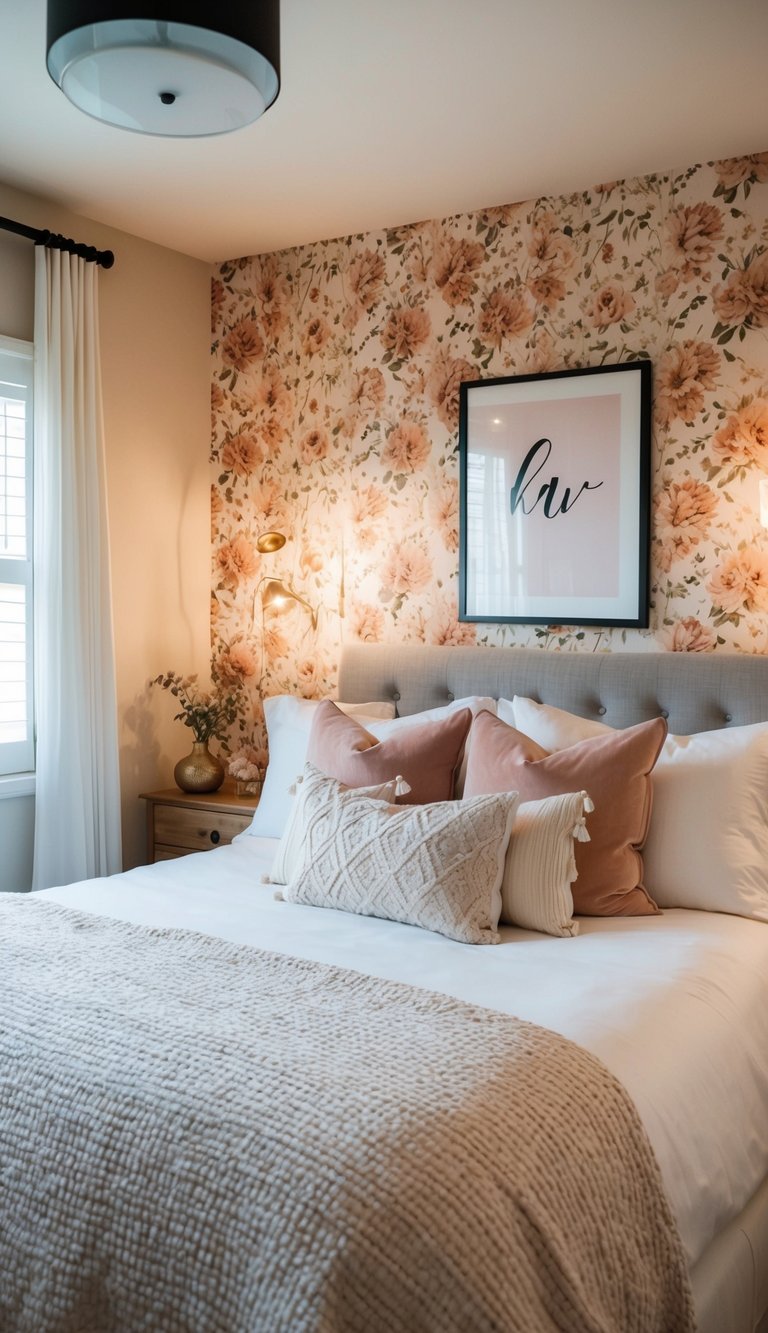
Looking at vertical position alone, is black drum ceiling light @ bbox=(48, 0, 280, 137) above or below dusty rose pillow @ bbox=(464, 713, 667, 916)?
above

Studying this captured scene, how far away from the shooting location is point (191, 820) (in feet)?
12.2

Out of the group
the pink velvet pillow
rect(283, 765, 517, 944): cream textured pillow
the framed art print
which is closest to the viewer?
rect(283, 765, 517, 944): cream textured pillow

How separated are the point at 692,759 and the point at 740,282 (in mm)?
1409

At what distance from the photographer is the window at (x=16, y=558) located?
3.42 meters

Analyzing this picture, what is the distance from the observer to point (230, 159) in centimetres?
314

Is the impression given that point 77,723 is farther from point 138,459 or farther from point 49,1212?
point 49,1212

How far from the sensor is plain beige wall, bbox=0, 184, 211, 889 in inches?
150

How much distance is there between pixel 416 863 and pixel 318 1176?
3.41 ft

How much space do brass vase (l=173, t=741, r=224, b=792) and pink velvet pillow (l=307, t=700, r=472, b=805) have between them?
92 centimetres

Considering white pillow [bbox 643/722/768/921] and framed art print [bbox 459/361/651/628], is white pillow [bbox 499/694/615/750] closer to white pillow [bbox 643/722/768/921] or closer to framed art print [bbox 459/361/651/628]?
white pillow [bbox 643/722/768/921]

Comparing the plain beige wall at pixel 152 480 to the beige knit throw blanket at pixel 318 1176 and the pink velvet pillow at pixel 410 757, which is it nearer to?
the pink velvet pillow at pixel 410 757

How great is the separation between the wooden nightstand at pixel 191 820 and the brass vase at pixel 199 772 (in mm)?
32

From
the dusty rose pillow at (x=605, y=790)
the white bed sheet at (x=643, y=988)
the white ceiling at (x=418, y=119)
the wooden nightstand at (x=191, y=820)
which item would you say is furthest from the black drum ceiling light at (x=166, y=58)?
the wooden nightstand at (x=191, y=820)

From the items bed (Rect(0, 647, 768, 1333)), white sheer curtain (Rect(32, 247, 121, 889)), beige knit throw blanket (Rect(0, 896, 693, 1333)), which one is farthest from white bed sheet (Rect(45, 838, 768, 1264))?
white sheer curtain (Rect(32, 247, 121, 889))
